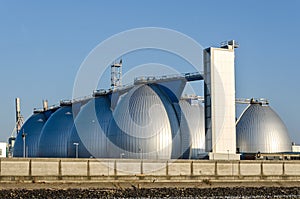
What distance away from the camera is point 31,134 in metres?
120

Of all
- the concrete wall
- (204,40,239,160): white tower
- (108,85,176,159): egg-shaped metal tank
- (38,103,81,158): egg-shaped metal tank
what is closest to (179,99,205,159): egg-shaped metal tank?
(108,85,176,159): egg-shaped metal tank

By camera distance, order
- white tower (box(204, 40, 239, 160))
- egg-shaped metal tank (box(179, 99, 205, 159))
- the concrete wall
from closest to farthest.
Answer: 1. the concrete wall
2. white tower (box(204, 40, 239, 160))
3. egg-shaped metal tank (box(179, 99, 205, 159))

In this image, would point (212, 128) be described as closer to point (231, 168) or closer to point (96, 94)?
point (231, 168)

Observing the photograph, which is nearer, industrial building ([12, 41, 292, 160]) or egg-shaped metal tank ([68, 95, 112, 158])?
industrial building ([12, 41, 292, 160])

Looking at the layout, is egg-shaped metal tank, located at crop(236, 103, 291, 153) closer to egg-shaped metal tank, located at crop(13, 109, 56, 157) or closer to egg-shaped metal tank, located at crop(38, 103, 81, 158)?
egg-shaped metal tank, located at crop(38, 103, 81, 158)

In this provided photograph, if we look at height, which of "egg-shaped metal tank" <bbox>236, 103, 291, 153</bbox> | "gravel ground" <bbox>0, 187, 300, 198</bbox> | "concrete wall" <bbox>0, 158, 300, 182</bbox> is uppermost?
"egg-shaped metal tank" <bbox>236, 103, 291, 153</bbox>

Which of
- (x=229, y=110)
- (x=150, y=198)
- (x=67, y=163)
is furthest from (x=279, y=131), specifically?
(x=150, y=198)

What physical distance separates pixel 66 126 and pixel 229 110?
37.2 m

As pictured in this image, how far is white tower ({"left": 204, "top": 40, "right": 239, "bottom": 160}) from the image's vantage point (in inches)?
2862

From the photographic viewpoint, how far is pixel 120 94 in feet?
290

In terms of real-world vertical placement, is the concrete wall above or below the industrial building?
below

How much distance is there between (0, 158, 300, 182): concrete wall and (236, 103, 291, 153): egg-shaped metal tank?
19749 mm

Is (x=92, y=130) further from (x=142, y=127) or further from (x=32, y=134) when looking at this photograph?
(x=32, y=134)

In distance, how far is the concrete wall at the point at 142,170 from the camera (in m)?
53.5
